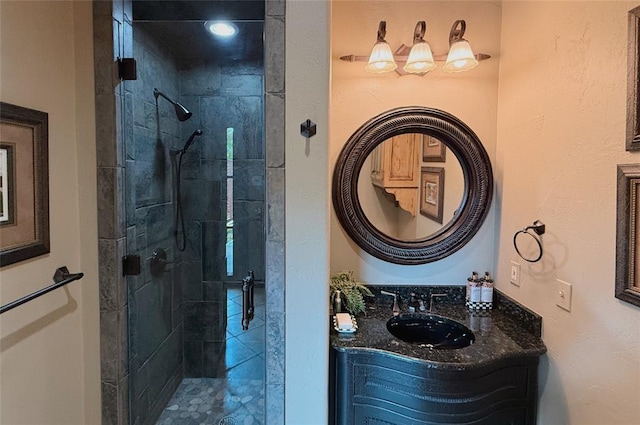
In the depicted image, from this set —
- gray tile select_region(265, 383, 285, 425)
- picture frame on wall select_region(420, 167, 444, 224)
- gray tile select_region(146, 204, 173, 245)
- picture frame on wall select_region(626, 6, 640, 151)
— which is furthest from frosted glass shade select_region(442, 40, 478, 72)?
gray tile select_region(265, 383, 285, 425)

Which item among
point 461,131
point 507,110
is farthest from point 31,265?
point 507,110

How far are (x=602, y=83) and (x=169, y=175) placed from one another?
188cm

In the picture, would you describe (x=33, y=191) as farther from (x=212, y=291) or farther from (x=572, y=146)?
(x=572, y=146)

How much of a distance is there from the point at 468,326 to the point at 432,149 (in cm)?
94

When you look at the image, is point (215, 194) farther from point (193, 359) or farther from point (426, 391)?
point (426, 391)

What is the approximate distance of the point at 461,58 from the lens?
1977 mm

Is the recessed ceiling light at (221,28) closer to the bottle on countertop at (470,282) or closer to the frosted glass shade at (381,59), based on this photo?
the frosted glass shade at (381,59)

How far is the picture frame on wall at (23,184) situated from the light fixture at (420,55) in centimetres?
163

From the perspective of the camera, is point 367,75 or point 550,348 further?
point 367,75

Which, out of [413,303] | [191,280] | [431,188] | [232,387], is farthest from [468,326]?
[191,280]

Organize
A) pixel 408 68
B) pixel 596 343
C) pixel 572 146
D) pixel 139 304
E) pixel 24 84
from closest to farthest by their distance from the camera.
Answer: pixel 24 84
pixel 596 343
pixel 572 146
pixel 139 304
pixel 408 68

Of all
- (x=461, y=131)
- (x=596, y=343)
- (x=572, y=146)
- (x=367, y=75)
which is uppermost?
(x=367, y=75)

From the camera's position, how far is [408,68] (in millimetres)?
2043

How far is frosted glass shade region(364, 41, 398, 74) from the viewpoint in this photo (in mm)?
2004
